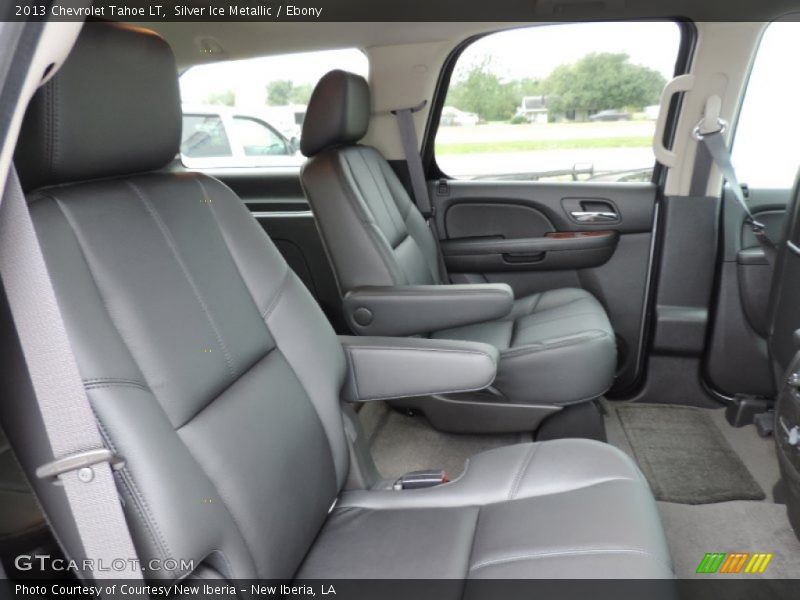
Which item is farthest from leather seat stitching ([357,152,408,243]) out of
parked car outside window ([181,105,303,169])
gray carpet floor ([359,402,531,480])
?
parked car outside window ([181,105,303,169])

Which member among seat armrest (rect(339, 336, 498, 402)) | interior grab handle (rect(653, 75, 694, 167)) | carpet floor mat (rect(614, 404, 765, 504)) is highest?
interior grab handle (rect(653, 75, 694, 167))

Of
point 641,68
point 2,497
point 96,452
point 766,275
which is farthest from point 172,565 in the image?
point 641,68

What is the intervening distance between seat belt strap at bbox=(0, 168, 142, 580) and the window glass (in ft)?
8.40

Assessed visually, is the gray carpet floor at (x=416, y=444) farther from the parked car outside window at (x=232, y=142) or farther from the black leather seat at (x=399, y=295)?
the parked car outside window at (x=232, y=142)

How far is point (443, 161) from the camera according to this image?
120 inches

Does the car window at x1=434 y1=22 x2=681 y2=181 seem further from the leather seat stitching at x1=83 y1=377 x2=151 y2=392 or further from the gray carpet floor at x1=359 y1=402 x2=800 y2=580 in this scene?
the leather seat stitching at x1=83 y1=377 x2=151 y2=392

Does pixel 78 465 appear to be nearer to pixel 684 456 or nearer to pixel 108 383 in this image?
pixel 108 383

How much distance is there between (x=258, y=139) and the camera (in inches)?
128

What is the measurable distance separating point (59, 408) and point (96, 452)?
69 millimetres

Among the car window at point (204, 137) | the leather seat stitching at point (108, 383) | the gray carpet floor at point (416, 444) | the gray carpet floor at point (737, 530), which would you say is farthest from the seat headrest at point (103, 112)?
the car window at point (204, 137)

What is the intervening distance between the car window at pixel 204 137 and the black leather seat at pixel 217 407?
6.53 feet

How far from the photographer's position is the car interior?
2.93 ft

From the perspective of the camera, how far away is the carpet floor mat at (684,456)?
2.08 m

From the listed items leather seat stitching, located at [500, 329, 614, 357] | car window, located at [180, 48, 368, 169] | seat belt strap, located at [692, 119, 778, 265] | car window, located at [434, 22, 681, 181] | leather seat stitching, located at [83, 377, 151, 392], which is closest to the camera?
leather seat stitching, located at [83, 377, 151, 392]
